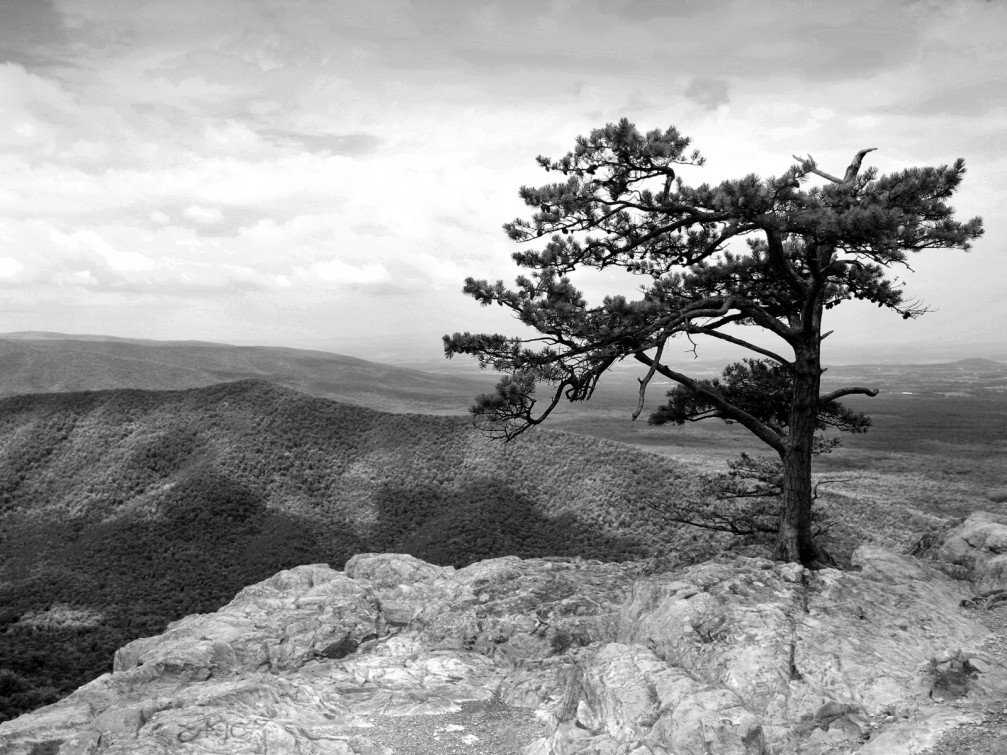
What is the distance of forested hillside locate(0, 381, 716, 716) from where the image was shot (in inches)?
1072

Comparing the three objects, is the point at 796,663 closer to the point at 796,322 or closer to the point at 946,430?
the point at 796,322

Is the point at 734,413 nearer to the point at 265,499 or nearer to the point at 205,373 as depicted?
the point at 265,499

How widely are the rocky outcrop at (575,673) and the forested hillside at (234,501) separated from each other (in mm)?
13397

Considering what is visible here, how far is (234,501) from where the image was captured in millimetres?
37188

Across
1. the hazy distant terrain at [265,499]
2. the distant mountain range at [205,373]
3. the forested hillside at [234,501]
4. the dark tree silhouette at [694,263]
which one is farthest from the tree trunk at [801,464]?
the distant mountain range at [205,373]

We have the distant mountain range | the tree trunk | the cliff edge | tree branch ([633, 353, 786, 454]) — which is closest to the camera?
the cliff edge

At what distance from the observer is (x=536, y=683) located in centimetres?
1095

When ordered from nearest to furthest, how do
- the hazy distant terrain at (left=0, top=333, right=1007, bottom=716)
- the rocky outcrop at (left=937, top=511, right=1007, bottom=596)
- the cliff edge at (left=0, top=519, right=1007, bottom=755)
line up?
the cliff edge at (left=0, top=519, right=1007, bottom=755)
the rocky outcrop at (left=937, top=511, right=1007, bottom=596)
the hazy distant terrain at (left=0, top=333, right=1007, bottom=716)

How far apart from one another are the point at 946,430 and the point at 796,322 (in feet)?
283

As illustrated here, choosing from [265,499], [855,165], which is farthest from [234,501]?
[855,165]

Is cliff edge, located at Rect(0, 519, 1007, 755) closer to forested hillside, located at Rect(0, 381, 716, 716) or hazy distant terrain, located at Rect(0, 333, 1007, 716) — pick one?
hazy distant terrain, located at Rect(0, 333, 1007, 716)

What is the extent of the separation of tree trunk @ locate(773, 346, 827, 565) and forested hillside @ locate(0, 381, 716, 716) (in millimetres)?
18767

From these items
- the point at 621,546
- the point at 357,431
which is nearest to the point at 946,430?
the point at 621,546

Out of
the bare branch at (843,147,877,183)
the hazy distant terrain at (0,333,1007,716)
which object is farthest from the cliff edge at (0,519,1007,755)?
the hazy distant terrain at (0,333,1007,716)
